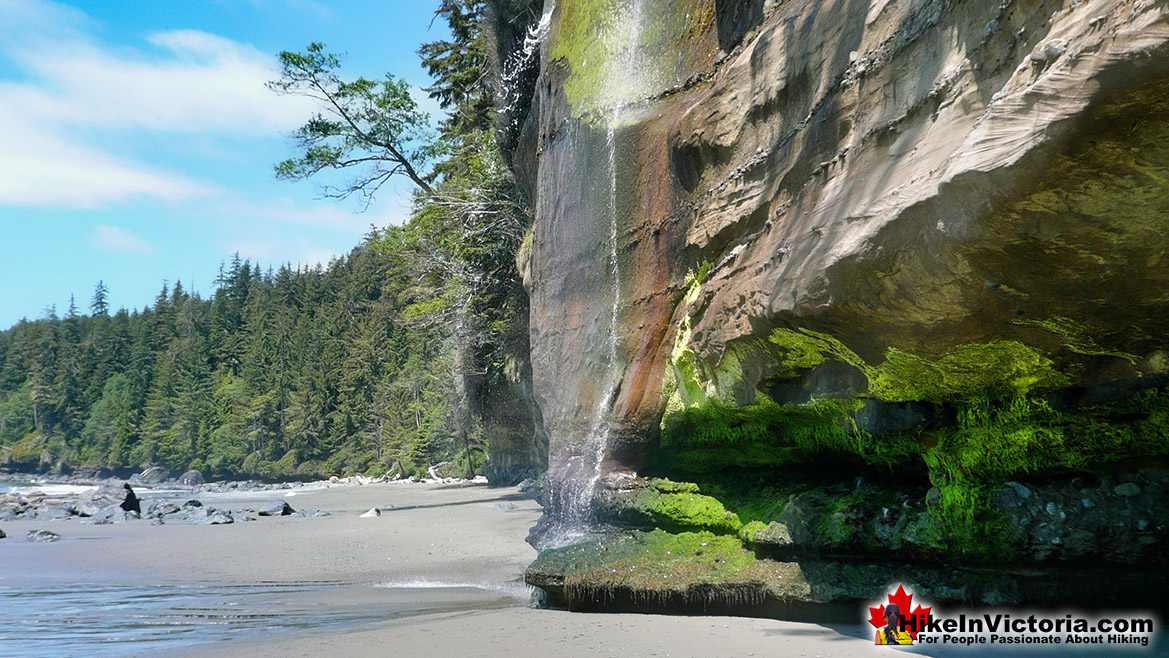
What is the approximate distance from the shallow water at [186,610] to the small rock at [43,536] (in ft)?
18.6

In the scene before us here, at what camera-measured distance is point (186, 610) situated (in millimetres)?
6379

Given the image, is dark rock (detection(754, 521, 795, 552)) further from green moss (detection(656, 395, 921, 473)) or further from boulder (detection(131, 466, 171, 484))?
boulder (detection(131, 466, 171, 484))

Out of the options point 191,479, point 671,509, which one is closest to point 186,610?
point 671,509

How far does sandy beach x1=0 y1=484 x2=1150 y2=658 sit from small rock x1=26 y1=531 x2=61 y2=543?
22cm

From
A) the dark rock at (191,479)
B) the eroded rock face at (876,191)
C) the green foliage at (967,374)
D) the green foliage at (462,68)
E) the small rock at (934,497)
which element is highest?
the green foliage at (462,68)

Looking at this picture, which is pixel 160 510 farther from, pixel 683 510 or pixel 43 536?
pixel 683 510

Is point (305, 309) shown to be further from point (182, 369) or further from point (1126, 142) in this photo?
point (1126, 142)

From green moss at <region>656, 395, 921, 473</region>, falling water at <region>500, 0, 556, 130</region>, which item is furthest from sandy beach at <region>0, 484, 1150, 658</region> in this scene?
falling water at <region>500, 0, 556, 130</region>

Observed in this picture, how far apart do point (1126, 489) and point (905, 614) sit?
1.41 meters

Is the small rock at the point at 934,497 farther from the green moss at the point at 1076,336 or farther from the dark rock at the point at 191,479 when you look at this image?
the dark rock at the point at 191,479

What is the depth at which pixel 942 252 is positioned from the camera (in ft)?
11.7

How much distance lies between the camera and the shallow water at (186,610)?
5.16 metres

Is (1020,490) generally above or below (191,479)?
above

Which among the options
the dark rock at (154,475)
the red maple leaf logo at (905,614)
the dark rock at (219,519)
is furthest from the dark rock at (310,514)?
the dark rock at (154,475)
